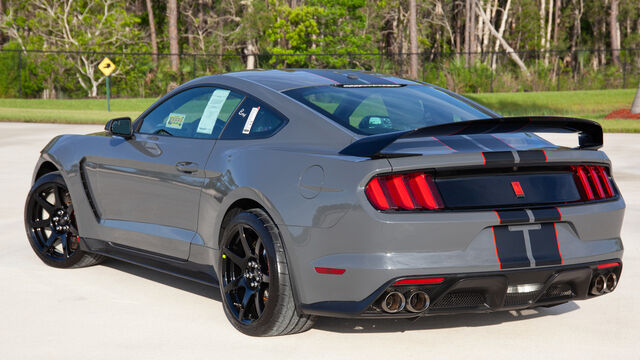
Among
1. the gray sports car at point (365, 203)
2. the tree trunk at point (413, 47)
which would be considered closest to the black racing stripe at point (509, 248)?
the gray sports car at point (365, 203)

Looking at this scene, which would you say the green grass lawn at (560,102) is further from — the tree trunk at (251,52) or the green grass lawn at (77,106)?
the tree trunk at (251,52)

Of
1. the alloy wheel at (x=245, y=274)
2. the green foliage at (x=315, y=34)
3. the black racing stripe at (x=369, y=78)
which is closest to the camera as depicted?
the alloy wheel at (x=245, y=274)

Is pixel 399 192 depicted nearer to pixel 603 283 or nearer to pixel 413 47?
pixel 603 283

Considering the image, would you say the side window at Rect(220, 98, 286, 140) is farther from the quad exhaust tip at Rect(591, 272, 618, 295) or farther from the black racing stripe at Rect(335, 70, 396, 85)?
the quad exhaust tip at Rect(591, 272, 618, 295)

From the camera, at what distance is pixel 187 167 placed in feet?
18.0

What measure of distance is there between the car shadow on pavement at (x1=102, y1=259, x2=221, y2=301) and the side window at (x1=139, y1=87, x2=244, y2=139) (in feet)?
3.61

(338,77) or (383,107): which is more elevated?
(338,77)

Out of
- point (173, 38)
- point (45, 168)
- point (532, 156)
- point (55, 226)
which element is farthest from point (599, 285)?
point (173, 38)

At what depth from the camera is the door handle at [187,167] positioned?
5430mm

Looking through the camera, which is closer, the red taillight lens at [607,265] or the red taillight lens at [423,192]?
the red taillight lens at [423,192]

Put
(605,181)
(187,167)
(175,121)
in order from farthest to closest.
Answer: (175,121)
(187,167)
(605,181)

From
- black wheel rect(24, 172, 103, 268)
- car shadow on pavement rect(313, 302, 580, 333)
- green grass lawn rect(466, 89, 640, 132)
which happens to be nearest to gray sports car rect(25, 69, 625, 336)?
car shadow on pavement rect(313, 302, 580, 333)

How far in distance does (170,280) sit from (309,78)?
1918mm

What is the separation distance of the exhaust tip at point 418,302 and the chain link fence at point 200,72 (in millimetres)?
37591
